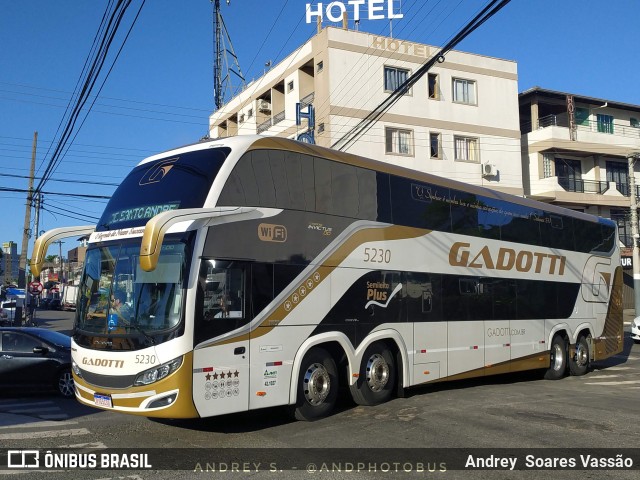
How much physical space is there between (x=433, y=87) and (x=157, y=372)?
94.1ft

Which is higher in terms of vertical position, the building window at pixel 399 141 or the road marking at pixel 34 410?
the building window at pixel 399 141

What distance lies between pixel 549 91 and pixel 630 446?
3333 centimetres

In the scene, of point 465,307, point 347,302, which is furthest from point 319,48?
point 347,302

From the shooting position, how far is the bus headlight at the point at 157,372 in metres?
7.73

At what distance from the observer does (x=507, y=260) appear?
14.2 metres

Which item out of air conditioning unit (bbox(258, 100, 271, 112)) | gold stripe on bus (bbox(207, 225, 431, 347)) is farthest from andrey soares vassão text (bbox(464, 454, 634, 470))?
air conditioning unit (bbox(258, 100, 271, 112))

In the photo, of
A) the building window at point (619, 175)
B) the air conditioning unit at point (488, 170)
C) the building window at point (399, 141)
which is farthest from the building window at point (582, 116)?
the building window at point (399, 141)

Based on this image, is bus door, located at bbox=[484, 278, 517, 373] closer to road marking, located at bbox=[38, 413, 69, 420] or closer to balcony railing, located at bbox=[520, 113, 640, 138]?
road marking, located at bbox=[38, 413, 69, 420]

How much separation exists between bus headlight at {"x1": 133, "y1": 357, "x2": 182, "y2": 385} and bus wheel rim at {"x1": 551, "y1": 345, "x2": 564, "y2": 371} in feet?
37.3

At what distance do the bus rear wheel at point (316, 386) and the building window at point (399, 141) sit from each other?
74.6 ft

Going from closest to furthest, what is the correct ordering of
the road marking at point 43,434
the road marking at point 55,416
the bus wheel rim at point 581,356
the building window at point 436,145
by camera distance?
the road marking at point 43,434 → the road marking at point 55,416 → the bus wheel rim at point 581,356 → the building window at point 436,145

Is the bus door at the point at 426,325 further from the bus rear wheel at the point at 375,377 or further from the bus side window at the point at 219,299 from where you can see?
the bus side window at the point at 219,299

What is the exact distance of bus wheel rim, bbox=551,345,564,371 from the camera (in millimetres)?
15906

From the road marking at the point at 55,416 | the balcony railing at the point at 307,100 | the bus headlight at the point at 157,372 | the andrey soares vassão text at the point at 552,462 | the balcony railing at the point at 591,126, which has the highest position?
the balcony railing at the point at 591,126
